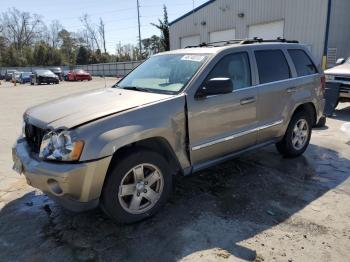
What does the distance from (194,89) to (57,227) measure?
2.10m

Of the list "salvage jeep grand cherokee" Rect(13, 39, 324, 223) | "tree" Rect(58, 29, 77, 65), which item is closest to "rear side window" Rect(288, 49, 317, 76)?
"salvage jeep grand cherokee" Rect(13, 39, 324, 223)

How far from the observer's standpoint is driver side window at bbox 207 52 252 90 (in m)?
4.21

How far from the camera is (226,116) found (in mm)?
4191

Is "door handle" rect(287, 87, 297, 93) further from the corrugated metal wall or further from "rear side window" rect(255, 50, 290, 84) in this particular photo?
the corrugated metal wall

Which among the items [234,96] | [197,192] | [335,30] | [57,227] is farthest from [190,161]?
[335,30]

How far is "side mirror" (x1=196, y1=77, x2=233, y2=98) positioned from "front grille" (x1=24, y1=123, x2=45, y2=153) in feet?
5.72

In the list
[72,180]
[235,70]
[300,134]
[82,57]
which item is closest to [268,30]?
[300,134]

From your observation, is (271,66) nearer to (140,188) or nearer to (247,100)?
(247,100)

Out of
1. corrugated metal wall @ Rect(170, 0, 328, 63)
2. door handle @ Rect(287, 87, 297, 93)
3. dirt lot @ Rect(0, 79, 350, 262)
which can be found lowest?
dirt lot @ Rect(0, 79, 350, 262)

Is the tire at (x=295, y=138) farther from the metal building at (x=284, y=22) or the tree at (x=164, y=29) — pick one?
the tree at (x=164, y=29)

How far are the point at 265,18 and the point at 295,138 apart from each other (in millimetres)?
15777

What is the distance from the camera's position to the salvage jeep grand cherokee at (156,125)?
316 cm

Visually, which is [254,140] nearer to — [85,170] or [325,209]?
[325,209]

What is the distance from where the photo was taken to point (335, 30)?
56.9 ft
